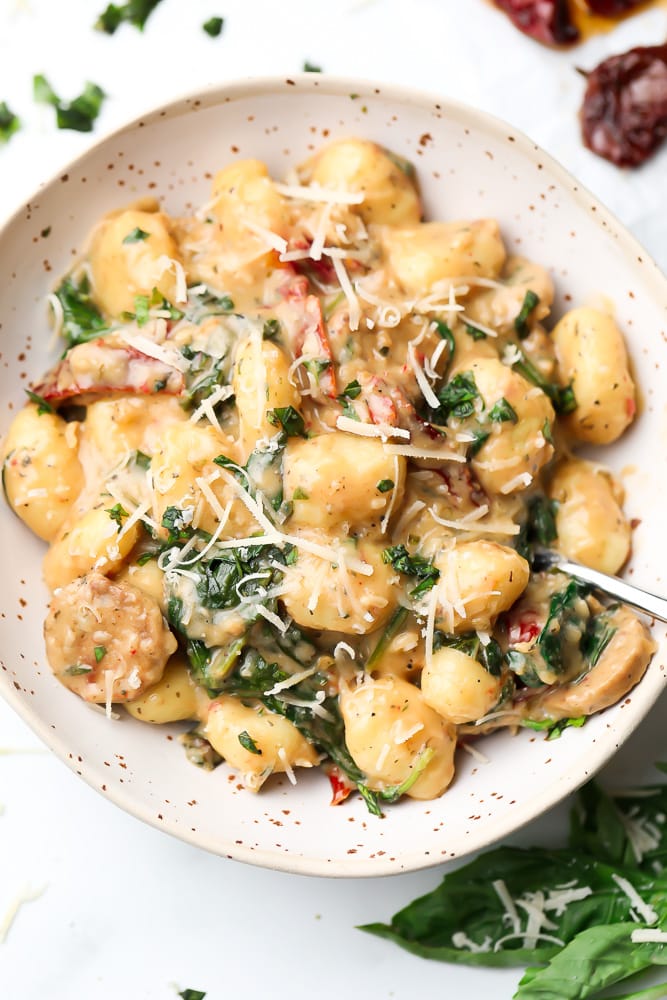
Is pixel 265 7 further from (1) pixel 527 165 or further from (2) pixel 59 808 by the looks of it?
(2) pixel 59 808

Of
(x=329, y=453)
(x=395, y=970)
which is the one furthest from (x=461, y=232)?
(x=395, y=970)

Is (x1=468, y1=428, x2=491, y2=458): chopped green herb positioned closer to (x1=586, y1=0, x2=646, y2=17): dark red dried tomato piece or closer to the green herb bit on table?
the green herb bit on table

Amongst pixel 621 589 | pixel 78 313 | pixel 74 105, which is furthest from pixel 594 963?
pixel 74 105

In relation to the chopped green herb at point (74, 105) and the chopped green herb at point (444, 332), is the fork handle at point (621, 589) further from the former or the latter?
the chopped green herb at point (74, 105)

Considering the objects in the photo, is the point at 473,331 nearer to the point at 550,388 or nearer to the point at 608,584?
the point at 550,388

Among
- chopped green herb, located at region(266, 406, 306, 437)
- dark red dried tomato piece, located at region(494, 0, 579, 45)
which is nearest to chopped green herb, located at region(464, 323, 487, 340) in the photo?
chopped green herb, located at region(266, 406, 306, 437)

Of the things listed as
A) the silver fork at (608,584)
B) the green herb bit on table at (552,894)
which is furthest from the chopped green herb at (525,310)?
the green herb bit on table at (552,894)
